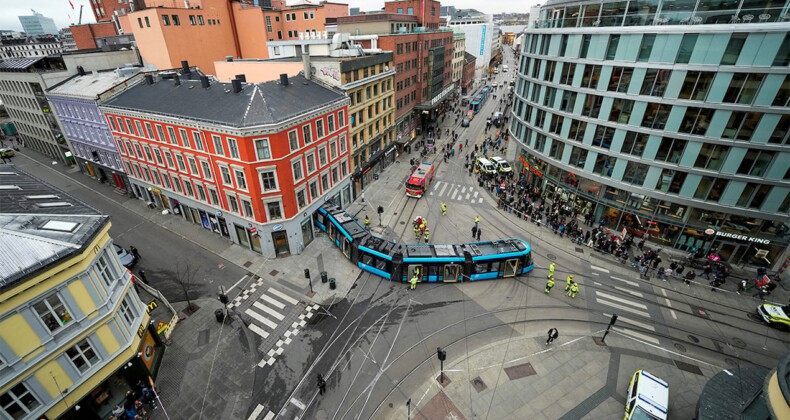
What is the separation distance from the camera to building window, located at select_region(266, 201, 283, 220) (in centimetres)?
3244

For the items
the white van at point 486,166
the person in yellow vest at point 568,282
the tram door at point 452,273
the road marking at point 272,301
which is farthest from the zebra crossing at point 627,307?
the road marking at point 272,301

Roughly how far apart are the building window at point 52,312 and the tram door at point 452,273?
25.7 meters

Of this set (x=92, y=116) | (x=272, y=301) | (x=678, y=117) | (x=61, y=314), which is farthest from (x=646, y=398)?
(x=92, y=116)

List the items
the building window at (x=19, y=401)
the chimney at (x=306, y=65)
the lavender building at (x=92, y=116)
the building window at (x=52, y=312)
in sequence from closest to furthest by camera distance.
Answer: the building window at (x=19, y=401) < the building window at (x=52, y=312) < the chimney at (x=306, y=65) < the lavender building at (x=92, y=116)

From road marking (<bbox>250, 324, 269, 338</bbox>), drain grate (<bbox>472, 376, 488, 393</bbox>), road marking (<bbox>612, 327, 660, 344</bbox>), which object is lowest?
road marking (<bbox>250, 324, 269, 338</bbox>)

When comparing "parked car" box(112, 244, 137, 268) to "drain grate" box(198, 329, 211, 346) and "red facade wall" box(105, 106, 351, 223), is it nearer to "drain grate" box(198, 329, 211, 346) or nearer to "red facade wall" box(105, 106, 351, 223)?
"red facade wall" box(105, 106, 351, 223)

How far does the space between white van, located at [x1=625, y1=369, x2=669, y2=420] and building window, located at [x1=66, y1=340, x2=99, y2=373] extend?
31.1 metres

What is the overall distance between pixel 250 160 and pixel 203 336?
15.0m

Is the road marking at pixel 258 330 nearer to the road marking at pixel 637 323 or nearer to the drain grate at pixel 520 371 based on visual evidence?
the drain grate at pixel 520 371

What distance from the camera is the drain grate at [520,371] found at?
76.0 ft

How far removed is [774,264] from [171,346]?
178 feet

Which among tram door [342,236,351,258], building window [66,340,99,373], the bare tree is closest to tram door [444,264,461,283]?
tram door [342,236,351,258]

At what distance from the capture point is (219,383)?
895 inches

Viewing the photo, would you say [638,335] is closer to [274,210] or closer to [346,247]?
[346,247]
